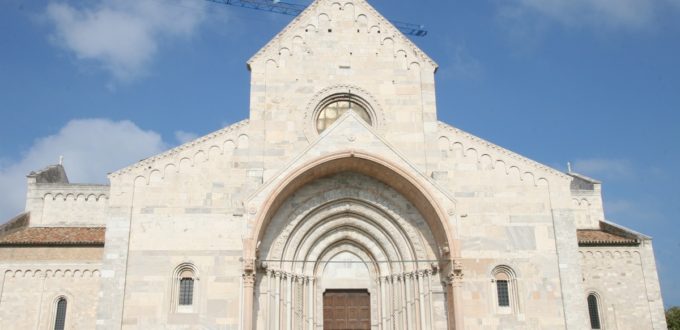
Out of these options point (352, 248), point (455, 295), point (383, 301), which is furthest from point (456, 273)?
point (352, 248)

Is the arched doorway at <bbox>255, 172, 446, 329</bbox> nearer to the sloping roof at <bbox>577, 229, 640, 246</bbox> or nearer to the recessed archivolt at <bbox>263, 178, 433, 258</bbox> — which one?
the recessed archivolt at <bbox>263, 178, 433, 258</bbox>

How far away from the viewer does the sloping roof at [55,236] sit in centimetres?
2172

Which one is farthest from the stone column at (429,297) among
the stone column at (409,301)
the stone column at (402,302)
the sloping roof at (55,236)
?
the sloping roof at (55,236)

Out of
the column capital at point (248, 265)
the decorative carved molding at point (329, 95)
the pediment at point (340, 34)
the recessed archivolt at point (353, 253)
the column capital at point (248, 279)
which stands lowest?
the column capital at point (248, 279)

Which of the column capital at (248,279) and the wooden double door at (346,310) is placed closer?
the column capital at (248,279)

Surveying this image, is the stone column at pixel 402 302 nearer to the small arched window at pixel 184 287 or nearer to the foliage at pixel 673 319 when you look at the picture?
the small arched window at pixel 184 287

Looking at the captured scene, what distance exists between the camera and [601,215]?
87.6 ft

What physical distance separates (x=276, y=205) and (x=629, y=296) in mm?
14185

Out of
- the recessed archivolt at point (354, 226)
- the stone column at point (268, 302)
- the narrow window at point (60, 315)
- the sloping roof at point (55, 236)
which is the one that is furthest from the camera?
the sloping roof at point (55, 236)

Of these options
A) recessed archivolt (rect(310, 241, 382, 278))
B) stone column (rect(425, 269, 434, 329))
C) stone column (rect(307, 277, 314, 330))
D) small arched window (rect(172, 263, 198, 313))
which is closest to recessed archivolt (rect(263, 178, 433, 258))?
stone column (rect(425, 269, 434, 329))

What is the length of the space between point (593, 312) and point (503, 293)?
7.00m

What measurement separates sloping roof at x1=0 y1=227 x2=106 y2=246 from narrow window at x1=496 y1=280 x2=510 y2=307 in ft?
45.9

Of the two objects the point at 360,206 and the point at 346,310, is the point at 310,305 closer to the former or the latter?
the point at 346,310

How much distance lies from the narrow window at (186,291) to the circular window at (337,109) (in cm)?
652
